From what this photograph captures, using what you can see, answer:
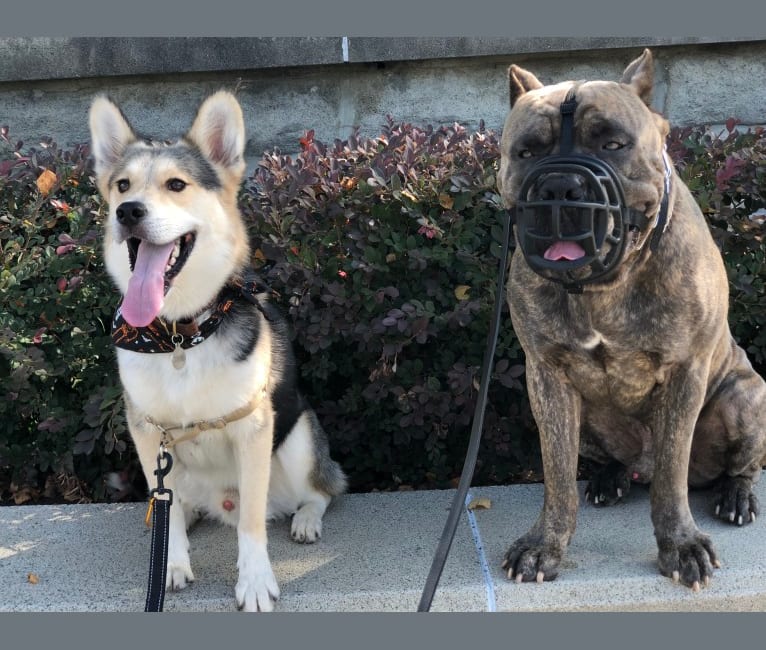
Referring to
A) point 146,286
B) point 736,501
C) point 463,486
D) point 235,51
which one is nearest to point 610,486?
point 736,501

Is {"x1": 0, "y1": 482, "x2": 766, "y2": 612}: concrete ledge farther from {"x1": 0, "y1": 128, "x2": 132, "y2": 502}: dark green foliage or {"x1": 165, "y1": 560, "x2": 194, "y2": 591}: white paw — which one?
{"x1": 0, "y1": 128, "x2": 132, "y2": 502}: dark green foliage

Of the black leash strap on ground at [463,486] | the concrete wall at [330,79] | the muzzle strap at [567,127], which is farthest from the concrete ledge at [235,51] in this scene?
the muzzle strap at [567,127]

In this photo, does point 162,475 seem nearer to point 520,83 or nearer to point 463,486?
point 463,486

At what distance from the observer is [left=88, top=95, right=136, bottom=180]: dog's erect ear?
336 cm

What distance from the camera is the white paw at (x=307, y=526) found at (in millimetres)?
3582

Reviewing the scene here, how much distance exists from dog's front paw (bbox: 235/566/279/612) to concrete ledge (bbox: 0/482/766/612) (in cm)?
6

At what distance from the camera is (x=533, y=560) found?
3.17 metres

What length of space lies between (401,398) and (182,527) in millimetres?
1227

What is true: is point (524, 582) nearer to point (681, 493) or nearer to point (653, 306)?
point (681, 493)

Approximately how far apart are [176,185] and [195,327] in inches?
22.2

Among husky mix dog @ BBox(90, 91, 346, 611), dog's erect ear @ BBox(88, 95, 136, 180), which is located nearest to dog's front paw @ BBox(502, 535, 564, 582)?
husky mix dog @ BBox(90, 91, 346, 611)

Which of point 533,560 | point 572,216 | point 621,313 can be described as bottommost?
point 533,560

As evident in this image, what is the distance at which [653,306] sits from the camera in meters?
2.95

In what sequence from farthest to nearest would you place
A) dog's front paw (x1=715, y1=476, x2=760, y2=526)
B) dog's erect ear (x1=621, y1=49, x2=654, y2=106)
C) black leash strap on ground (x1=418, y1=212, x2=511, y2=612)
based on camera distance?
dog's front paw (x1=715, y1=476, x2=760, y2=526), dog's erect ear (x1=621, y1=49, x2=654, y2=106), black leash strap on ground (x1=418, y1=212, x2=511, y2=612)
